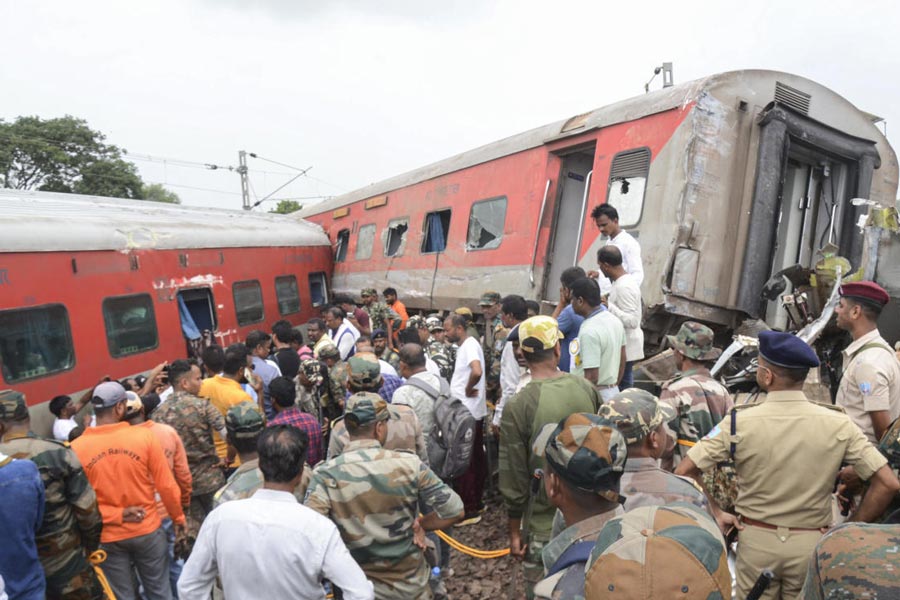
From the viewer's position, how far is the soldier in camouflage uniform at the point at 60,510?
292cm

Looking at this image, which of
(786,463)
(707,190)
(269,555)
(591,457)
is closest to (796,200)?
(707,190)

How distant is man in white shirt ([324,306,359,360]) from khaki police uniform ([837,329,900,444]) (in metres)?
4.81

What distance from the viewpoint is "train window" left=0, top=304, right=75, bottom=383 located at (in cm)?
606

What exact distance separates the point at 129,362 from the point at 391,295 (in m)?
3.53

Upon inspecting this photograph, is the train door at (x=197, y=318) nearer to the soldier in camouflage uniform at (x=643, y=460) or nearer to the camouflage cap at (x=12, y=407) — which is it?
the camouflage cap at (x=12, y=407)

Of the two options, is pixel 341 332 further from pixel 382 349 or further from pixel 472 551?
pixel 472 551

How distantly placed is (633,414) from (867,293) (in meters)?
1.95

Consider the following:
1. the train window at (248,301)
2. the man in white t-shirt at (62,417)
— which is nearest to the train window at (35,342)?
the man in white t-shirt at (62,417)

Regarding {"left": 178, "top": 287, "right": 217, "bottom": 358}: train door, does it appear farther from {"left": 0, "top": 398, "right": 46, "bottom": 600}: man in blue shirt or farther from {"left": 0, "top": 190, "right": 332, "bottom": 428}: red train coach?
{"left": 0, "top": 398, "right": 46, "bottom": 600}: man in blue shirt

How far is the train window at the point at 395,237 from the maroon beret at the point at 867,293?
7.98m

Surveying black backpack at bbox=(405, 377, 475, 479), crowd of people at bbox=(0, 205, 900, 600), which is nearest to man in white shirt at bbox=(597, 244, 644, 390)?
crowd of people at bbox=(0, 205, 900, 600)

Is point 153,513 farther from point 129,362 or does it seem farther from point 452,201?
point 452,201

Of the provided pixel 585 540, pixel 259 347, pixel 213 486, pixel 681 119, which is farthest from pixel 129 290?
pixel 585 540

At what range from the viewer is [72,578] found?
3.06m
